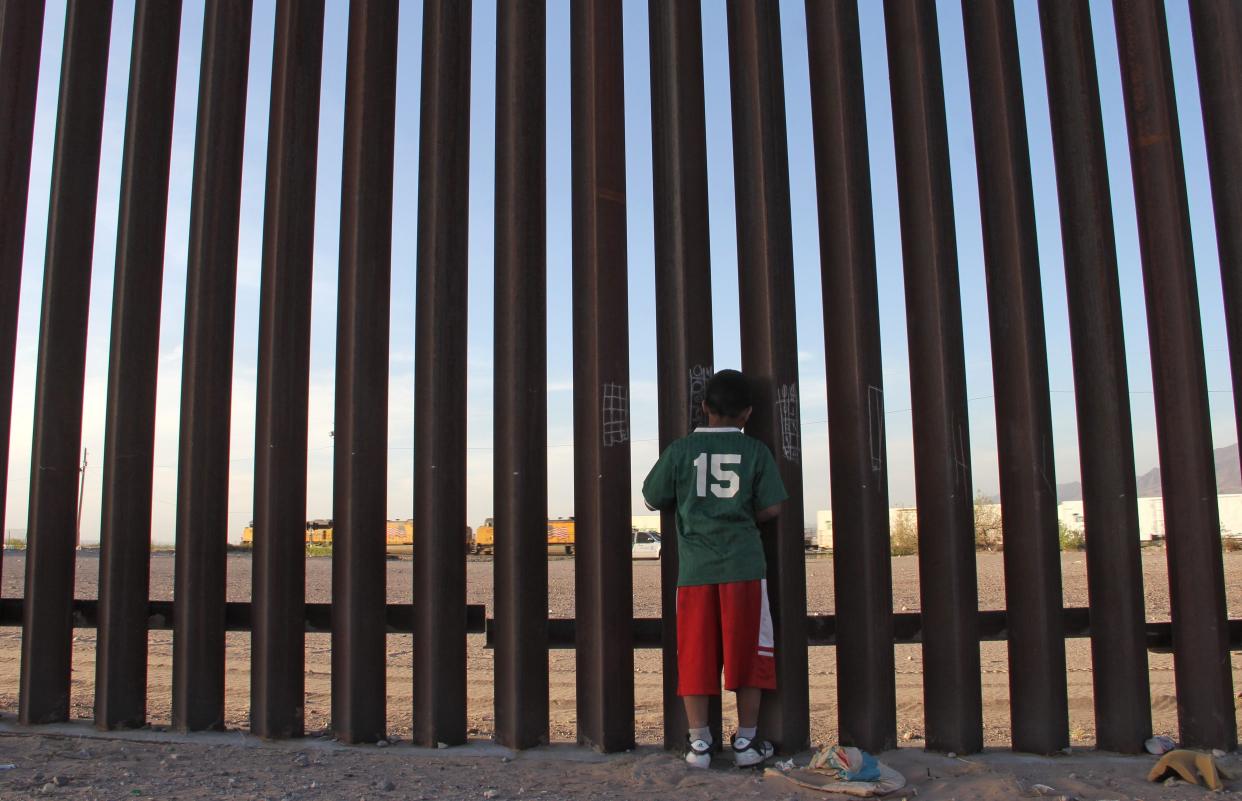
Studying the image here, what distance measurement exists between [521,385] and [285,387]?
99 cm

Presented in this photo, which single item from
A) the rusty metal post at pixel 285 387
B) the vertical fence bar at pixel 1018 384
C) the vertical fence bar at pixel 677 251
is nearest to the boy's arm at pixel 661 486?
the vertical fence bar at pixel 677 251

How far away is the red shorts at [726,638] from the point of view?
350 centimetres

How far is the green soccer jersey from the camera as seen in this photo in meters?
3.54

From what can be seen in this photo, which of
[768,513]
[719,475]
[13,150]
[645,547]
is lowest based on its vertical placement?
[645,547]

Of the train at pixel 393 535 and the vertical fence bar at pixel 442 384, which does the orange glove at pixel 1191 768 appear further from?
the train at pixel 393 535

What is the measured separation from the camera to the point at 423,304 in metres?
4.00

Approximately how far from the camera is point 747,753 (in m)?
3.48

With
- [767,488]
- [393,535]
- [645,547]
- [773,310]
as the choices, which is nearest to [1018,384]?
[773,310]

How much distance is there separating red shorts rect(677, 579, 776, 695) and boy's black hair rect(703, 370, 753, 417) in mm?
633

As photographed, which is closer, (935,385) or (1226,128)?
(935,385)

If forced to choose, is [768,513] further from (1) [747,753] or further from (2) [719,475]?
(1) [747,753]

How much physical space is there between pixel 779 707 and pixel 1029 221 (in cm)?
216

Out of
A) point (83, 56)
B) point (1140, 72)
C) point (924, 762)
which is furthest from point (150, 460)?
point (1140, 72)

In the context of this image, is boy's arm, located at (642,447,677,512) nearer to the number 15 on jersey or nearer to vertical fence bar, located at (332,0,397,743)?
the number 15 on jersey
